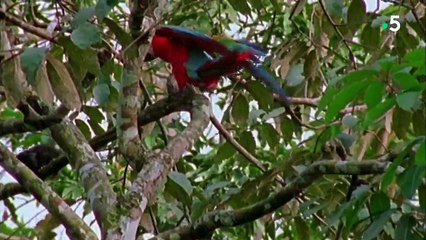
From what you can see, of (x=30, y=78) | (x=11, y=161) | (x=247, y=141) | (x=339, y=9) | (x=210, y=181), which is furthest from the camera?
(x=210, y=181)

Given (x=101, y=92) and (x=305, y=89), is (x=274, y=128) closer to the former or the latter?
(x=305, y=89)

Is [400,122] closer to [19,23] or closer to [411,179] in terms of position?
[411,179]

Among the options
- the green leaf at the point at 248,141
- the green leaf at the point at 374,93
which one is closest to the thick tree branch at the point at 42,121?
the green leaf at the point at 248,141

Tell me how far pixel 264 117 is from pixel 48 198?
61 cm

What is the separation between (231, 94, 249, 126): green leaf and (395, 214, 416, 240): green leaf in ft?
3.03

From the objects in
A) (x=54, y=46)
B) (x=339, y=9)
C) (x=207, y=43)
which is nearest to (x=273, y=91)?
(x=207, y=43)

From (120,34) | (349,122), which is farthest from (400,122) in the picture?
(120,34)

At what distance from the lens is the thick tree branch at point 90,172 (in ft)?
5.99

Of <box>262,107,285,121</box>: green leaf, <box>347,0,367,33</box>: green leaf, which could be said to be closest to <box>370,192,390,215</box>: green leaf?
<box>347,0,367,33</box>: green leaf

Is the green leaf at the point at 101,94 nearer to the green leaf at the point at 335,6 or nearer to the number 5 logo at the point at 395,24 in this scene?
the green leaf at the point at 335,6

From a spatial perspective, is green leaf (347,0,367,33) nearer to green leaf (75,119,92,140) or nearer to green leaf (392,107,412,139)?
green leaf (392,107,412,139)

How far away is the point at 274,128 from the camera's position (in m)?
2.48

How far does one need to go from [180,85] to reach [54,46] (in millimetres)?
369

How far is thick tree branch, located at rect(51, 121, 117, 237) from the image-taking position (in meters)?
1.83
